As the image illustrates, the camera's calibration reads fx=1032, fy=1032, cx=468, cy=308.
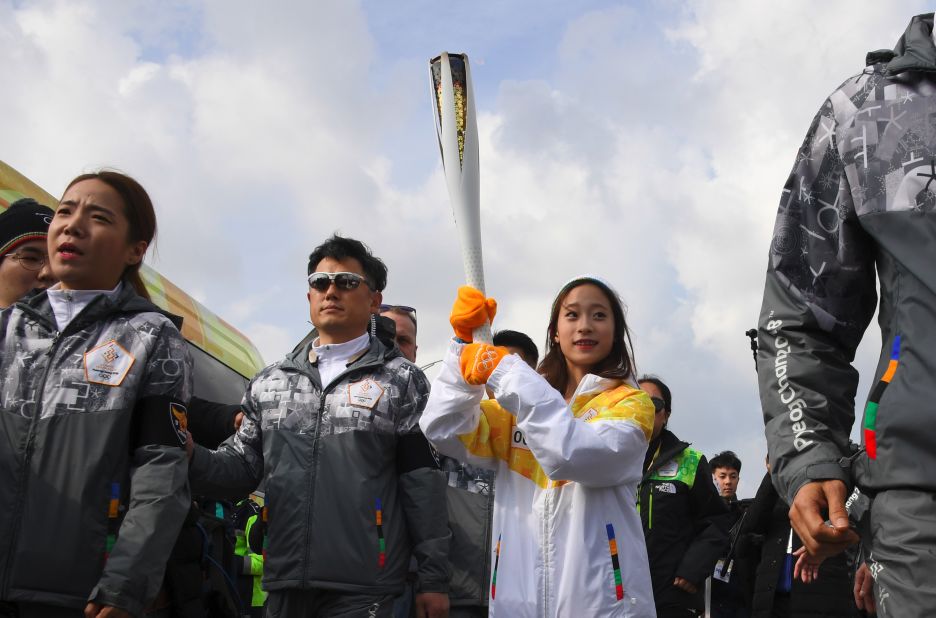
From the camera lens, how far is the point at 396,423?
13.7ft

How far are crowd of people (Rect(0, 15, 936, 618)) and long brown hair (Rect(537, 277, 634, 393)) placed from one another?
1 centimetres

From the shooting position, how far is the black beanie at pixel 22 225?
4.24m

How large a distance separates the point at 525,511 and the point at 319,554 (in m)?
0.89

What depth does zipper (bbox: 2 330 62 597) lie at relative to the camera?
2.82 meters

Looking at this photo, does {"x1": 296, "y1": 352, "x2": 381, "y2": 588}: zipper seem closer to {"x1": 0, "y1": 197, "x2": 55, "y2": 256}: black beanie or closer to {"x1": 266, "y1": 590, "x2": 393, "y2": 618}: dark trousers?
{"x1": 266, "y1": 590, "x2": 393, "y2": 618}: dark trousers

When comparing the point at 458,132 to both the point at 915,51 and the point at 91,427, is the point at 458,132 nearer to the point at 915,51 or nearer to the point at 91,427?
the point at 91,427

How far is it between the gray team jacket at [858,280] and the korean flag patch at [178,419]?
1.71 meters

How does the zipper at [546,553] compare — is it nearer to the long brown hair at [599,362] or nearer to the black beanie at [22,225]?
the long brown hair at [599,362]

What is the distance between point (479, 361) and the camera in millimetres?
3389

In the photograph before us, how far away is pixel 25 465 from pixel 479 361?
1398 millimetres

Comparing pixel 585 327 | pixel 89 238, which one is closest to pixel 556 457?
pixel 585 327

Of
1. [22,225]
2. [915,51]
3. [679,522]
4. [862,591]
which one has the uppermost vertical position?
[22,225]

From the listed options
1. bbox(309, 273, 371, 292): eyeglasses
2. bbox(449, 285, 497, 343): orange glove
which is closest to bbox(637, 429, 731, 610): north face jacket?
bbox(309, 273, 371, 292): eyeglasses

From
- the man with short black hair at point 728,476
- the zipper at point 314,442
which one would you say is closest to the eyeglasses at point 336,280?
the zipper at point 314,442
